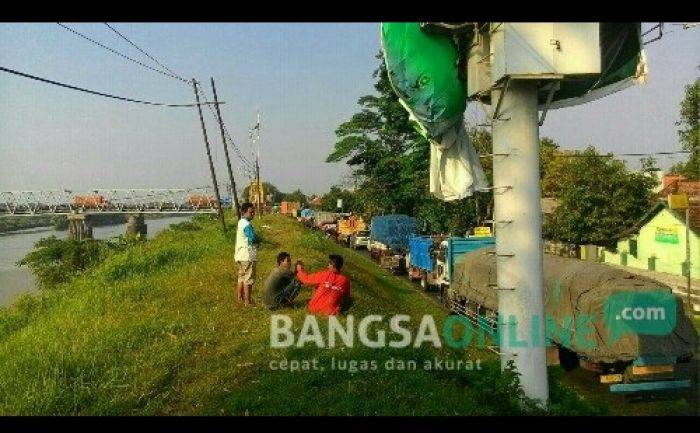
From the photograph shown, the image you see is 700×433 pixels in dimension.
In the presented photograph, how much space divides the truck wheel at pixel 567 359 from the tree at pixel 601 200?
786 inches

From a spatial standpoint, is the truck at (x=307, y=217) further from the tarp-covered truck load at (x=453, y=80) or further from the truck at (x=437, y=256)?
the tarp-covered truck load at (x=453, y=80)

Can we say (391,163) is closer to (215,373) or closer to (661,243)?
(661,243)

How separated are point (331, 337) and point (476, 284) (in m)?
6.60

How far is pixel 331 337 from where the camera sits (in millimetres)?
9047

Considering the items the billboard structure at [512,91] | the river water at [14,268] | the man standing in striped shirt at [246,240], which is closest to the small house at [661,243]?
the man standing in striped shirt at [246,240]

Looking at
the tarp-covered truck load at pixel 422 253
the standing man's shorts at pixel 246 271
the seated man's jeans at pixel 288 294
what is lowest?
the tarp-covered truck load at pixel 422 253

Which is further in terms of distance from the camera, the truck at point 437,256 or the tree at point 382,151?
the tree at point 382,151

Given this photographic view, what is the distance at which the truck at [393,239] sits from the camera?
94.3 ft

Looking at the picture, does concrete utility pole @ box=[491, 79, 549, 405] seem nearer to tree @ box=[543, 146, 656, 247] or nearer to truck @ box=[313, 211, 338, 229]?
tree @ box=[543, 146, 656, 247]

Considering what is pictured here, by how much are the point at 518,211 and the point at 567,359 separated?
21.3 feet

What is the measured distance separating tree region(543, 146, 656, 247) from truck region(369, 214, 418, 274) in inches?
296

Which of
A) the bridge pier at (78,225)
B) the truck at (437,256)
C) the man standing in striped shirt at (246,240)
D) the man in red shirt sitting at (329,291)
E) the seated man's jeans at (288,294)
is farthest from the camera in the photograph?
the bridge pier at (78,225)

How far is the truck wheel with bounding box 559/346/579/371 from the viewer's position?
35.9 feet
